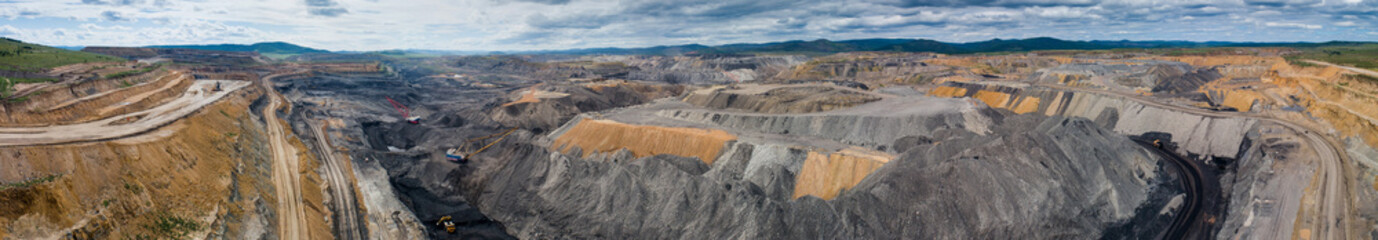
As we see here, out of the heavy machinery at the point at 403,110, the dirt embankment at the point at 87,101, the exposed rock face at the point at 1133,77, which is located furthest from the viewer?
the exposed rock face at the point at 1133,77

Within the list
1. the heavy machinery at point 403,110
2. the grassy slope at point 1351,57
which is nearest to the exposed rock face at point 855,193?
the grassy slope at point 1351,57

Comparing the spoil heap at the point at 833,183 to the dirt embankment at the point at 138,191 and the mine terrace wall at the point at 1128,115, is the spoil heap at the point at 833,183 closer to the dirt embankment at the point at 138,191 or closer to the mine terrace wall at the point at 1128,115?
the mine terrace wall at the point at 1128,115

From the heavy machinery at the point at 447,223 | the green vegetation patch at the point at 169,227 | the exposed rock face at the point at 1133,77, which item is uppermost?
the exposed rock face at the point at 1133,77

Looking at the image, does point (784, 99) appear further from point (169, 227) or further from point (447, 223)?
point (169, 227)

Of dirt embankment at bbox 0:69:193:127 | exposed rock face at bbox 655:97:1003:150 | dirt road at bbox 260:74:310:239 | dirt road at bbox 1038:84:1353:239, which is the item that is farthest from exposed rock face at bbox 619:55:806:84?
dirt road at bbox 1038:84:1353:239

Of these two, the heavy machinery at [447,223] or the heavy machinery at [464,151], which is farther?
the heavy machinery at [464,151]

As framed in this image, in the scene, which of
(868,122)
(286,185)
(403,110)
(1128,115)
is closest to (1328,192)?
(868,122)
